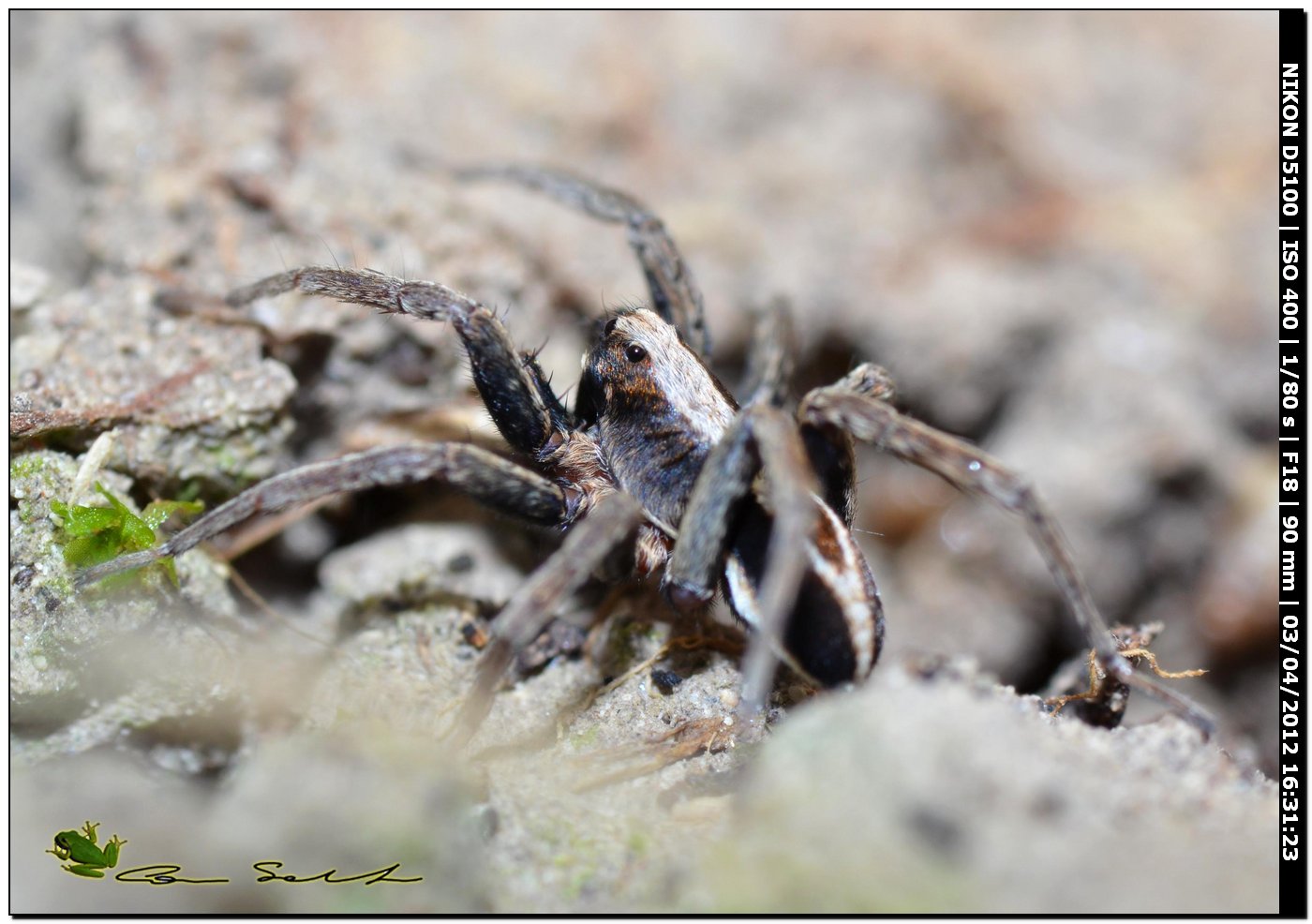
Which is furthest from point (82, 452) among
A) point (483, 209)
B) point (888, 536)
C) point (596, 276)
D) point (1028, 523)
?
point (888, 536)

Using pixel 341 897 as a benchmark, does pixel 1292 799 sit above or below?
below

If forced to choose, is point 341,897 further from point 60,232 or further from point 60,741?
point 60,232

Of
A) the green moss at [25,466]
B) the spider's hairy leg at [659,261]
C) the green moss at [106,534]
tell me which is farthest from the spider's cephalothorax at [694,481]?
the green moss at [25,466]

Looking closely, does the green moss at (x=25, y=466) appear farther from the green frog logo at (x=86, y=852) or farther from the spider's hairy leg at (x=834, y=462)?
the spider's hairy leg at (x=834, y=462)
